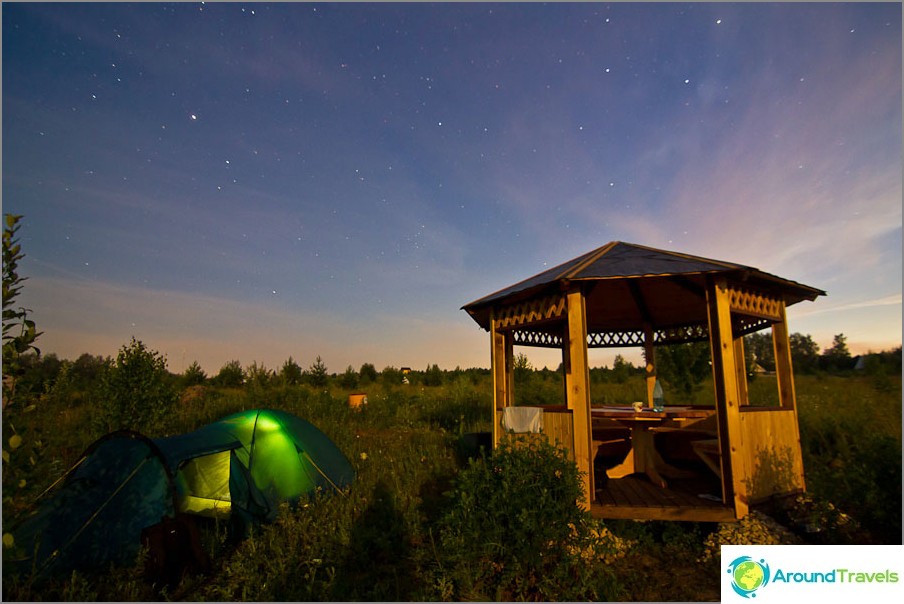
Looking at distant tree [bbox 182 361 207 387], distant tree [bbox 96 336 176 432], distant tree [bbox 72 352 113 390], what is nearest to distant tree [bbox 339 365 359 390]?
distant tree [bbox 182 361 207 387]

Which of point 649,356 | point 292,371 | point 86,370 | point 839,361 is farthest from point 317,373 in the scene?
point 839,361

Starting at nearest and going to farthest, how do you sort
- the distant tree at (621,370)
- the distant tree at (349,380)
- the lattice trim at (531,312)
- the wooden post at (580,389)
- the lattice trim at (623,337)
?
the wooden post at (580,389)
the lattice trim at (531,312)
the lattice trim at (623,337)
the distant tree at (621,370)
the distant tree at (349,380)

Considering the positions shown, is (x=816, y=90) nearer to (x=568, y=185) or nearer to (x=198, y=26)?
(x=568, y=185)

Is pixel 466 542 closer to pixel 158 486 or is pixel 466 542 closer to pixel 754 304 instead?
pixel 158 486

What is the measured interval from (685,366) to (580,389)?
9.14 meters

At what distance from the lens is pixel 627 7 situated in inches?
256

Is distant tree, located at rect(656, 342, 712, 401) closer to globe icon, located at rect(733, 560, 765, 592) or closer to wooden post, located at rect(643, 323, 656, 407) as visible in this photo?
wooden post, located at rect(643, 323, 656, 407)

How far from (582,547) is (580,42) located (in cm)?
684

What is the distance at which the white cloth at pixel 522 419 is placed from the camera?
19.9ft

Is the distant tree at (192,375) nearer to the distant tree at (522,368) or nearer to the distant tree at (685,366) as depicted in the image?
the distant tree at (522,368)

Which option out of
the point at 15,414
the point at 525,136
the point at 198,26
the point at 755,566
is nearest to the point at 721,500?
the point at 755,566

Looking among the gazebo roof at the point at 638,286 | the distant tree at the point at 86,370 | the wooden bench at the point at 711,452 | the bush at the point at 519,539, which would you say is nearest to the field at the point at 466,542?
the bush at the point at 519,539

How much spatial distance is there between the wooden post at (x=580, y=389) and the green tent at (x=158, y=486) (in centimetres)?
403

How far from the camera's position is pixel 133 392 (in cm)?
919
